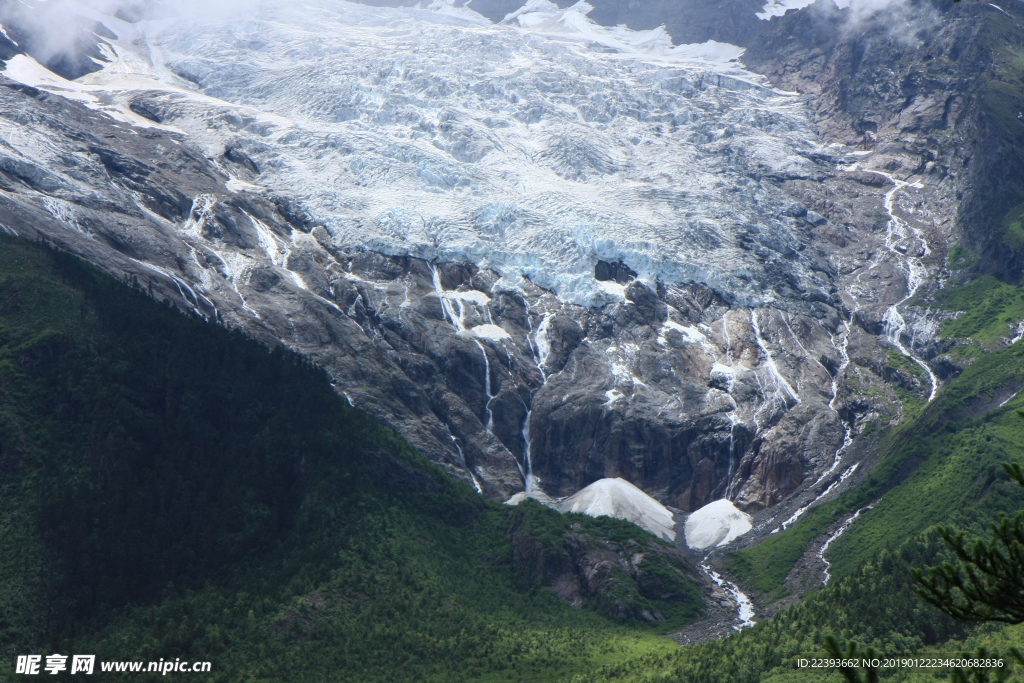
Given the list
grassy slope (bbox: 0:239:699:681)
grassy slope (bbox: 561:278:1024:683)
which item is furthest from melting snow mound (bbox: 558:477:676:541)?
grassy slope (bbox: 561:278:1024:683)

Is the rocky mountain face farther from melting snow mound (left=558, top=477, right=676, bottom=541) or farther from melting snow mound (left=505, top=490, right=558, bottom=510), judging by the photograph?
melting snow mound (left=558, top=477, right=676, bottom=541)

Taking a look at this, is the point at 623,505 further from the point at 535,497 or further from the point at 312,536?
the point at 312,536

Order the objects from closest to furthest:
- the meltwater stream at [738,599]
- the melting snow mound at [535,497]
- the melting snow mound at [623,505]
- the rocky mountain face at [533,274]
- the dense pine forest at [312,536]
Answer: the dense pine forest at [312,536], the meltwater stream at [738,599], the melting snow mound at [623,505], the melting snow mound at [535,497], the rocky mountain face at [533,274]

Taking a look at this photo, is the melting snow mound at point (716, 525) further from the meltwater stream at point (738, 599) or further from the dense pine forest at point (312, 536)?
the dense pine forest at point (312, 536)

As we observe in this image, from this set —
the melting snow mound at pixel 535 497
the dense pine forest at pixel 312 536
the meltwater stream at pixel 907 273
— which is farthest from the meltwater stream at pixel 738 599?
the meltwater stream at pixel 907 273

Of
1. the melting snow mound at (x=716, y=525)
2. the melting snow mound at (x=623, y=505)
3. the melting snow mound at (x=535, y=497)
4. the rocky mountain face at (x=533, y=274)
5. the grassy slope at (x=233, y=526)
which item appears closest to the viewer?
the grassy slope at (x=233, y=526)

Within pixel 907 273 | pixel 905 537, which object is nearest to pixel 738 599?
pixel 905 537
